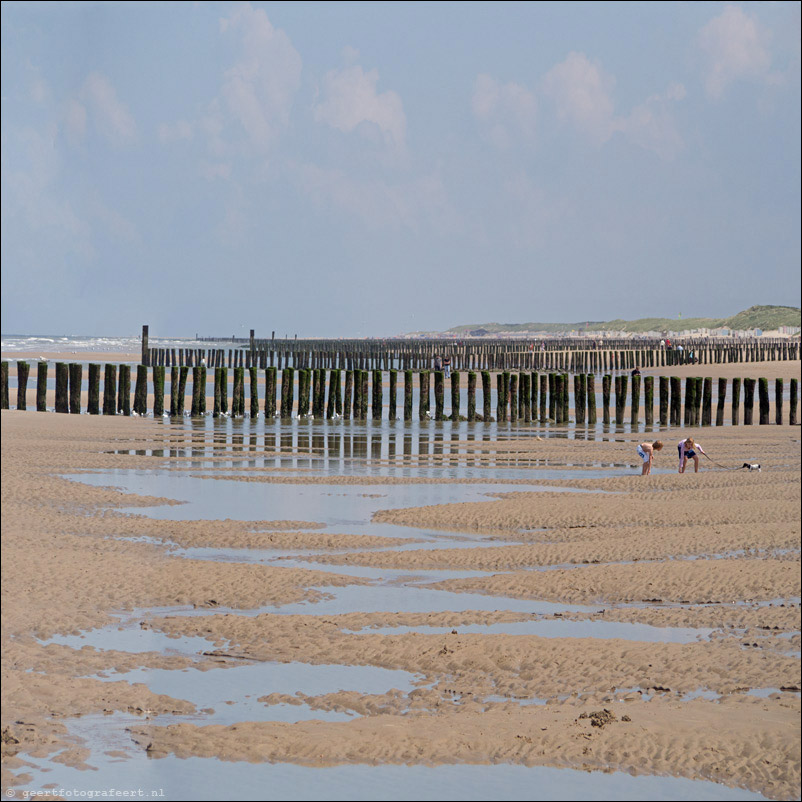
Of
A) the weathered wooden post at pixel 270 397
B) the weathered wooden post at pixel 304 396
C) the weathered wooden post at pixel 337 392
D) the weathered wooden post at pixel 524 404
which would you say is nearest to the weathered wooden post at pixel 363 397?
the weathered wooden post at pixel 337 392

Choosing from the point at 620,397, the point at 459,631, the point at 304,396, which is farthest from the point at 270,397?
the point at 459,631

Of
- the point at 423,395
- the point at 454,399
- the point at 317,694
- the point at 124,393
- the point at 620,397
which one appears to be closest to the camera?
the point at 317,694

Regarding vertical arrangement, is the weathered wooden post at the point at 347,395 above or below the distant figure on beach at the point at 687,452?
above

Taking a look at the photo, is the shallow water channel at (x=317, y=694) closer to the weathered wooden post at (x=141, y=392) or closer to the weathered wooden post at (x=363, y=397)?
the weathered wooden post at (x=363, y=397)

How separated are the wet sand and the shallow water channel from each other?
0.08 meters

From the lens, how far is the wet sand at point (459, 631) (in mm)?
5543

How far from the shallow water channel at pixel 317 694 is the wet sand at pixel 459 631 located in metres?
Result: 0.08

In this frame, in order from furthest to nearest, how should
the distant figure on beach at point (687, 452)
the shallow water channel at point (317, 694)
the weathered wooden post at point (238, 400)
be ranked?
the weathered wooden post at point (238, 400) < the distant figure on beach at point (687, 452) < the shallow water channel at point (317, 694)

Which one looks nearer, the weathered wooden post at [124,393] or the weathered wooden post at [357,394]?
the weathered wooden post at [124,393]

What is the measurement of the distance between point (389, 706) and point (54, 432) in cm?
1636

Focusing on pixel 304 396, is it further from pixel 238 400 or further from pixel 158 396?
pixel 158 396

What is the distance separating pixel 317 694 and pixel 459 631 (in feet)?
5.28

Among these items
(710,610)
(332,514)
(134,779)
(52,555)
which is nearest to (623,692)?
(710,610)

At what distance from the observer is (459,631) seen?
774cm
